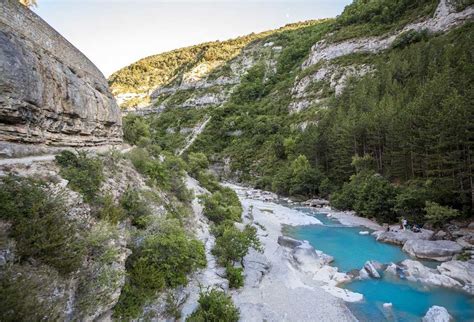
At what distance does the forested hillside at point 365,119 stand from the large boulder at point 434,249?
3.53 meters

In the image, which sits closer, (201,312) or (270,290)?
(201,312)

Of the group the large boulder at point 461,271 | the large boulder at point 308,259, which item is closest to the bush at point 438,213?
the large boulder at point 461,271

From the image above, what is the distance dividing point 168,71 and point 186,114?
64722mm

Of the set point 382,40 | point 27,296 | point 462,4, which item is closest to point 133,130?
point 27,296

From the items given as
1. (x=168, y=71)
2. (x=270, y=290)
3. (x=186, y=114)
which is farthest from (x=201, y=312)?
(x=168, y=71)

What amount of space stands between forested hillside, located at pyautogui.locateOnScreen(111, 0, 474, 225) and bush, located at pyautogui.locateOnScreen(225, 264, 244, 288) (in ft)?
62.8

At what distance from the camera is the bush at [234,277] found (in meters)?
15.0

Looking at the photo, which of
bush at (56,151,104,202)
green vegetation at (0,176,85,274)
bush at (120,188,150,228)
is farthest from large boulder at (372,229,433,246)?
green vegetation at (0,176,85,274)

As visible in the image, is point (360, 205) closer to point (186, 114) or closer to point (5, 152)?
point (5, 152)

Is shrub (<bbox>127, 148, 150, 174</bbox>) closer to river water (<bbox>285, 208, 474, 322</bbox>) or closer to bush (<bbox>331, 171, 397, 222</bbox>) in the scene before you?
river water (<bbox>285, 208, 474, 322</bbox>)

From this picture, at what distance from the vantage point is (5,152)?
35.4ft

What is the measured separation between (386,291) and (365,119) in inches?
1240

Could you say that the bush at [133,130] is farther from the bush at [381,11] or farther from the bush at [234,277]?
the bush at [381,11]

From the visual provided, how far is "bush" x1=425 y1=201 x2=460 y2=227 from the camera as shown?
2283cm
